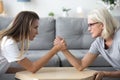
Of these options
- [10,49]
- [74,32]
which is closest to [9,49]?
[10,49]

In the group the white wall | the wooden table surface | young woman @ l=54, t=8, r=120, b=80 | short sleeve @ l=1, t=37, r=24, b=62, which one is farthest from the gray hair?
the white wall

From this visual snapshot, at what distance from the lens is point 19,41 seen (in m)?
1.83

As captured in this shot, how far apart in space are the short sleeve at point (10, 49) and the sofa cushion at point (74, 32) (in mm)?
1647

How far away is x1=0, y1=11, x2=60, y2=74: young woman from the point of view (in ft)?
5.82

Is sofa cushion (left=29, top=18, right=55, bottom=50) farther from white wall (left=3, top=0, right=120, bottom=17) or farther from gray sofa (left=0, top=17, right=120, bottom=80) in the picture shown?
white wall (left=3, top=0, right=120, bottom=17)

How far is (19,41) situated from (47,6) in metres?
2.15

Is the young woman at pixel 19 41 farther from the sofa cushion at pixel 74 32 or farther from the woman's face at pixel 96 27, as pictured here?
the sofa cushion at pixel 74 32

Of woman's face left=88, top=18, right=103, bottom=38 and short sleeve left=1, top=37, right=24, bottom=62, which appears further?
woman's face left=88, top=18, right=103, bottom=38

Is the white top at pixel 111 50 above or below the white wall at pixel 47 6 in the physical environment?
below

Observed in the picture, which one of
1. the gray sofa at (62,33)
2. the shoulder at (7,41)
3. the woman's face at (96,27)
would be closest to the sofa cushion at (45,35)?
the gray sofa at (62,33)

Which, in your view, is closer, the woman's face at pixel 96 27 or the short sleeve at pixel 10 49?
the short sleeve at pixel 10 49

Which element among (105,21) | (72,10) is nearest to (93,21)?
(105,21)

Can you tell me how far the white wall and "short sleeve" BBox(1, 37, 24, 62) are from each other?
2.15 metres

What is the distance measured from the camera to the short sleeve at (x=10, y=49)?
1.77 metres
